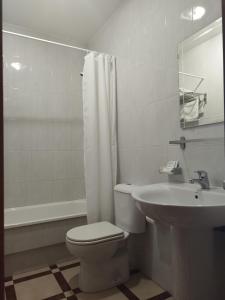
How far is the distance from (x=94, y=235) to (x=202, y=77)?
130cm

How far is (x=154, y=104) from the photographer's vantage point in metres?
1.82

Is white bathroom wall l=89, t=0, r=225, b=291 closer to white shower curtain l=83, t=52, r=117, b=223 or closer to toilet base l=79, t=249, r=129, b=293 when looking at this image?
white shower curtain l=83, t=52, r=117, b=223

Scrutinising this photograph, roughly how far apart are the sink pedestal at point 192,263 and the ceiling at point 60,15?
6.97 feet

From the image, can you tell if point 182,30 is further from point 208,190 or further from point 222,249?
point 222,249

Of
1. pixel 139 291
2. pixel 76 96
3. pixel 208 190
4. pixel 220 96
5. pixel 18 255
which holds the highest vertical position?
pixel 76 96

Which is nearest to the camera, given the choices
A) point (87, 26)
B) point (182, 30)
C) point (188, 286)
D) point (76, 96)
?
point (188, 286)

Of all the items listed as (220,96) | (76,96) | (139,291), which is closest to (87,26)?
(76,96)

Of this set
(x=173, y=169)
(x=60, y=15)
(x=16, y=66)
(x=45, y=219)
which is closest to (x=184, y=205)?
(x=173, y=169)

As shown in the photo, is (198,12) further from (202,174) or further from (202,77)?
(202,174)

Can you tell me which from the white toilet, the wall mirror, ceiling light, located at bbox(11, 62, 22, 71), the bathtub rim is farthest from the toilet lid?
ceiling light, located at bbox(11, 62, 22, 71)

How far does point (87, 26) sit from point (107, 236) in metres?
2.21

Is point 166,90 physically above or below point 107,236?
above

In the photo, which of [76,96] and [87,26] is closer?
[87,26]

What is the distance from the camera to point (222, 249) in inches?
52.6
